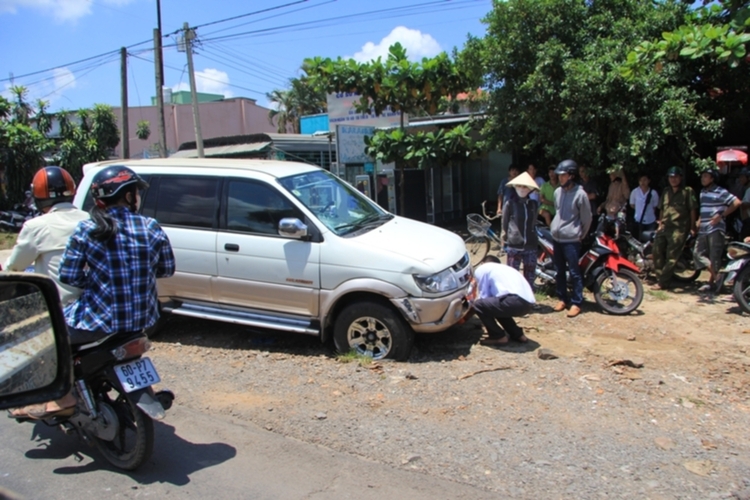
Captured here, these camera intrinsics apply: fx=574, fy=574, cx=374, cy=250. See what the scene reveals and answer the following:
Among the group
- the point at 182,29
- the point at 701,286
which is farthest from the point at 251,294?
the point at 182,29

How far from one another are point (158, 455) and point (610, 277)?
217 inches

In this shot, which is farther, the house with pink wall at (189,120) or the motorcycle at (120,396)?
the house with pink wall at (189,120)

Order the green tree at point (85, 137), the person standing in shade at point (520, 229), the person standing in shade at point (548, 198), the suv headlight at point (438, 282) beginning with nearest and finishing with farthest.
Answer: the suv headlight at point (438, 282)
the person standing in shade at point (520, 229)
the person standing in shade at point (548, 198)
the green tree at point (85, 137)

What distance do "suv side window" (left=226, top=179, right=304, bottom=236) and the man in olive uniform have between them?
5572mm

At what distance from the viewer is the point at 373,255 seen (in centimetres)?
523

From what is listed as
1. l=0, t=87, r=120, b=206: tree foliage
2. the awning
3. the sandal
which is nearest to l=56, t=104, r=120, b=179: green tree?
l=0, t=87, r=120, b=206: tree foliage

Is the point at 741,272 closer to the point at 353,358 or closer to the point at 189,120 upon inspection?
the point at 353,358

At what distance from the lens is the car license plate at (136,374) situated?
338 cm

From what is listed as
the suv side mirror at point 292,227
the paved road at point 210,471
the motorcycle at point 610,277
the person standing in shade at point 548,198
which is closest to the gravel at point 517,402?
the paved road at point 210,471

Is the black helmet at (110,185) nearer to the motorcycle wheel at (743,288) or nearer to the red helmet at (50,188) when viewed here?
the red helmet at (50,188)

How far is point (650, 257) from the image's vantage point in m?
8.74

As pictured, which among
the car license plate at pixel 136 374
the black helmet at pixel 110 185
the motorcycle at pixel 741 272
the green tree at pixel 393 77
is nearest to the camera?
the car license plate at pixel 136 374

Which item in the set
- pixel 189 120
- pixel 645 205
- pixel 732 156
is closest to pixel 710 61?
pixel 732 156

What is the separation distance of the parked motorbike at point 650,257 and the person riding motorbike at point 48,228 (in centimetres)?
736
